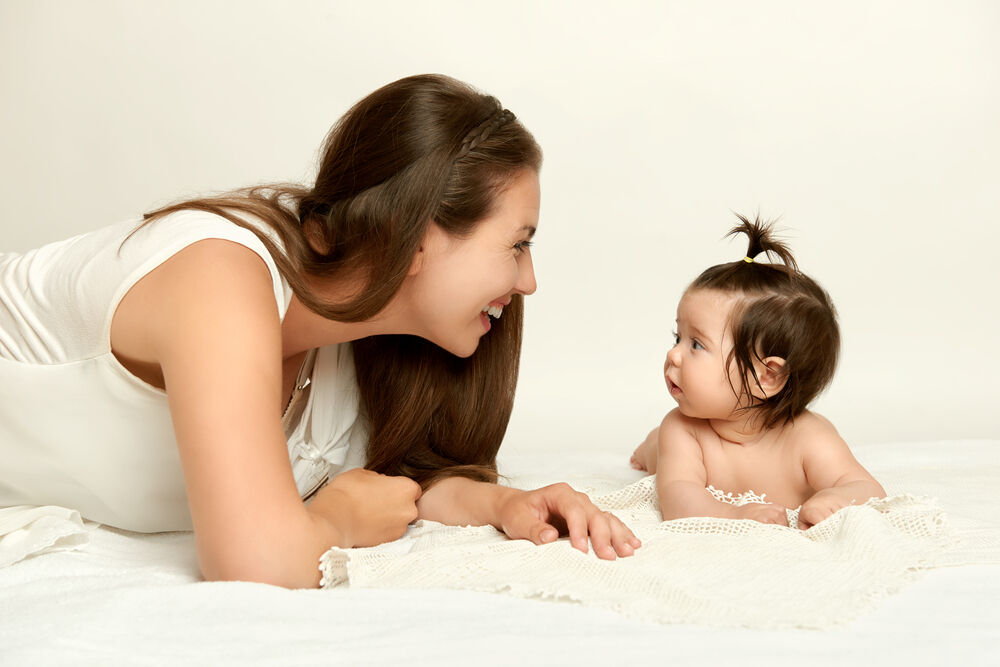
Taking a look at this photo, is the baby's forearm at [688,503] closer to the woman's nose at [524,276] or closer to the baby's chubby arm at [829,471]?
the baby's chubby arm at [829,471]

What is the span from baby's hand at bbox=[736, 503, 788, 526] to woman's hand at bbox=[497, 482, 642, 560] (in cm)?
28

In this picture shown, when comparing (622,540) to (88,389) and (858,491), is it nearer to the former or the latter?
(858,491)

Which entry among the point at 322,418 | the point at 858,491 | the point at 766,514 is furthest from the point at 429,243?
the point at 858,491

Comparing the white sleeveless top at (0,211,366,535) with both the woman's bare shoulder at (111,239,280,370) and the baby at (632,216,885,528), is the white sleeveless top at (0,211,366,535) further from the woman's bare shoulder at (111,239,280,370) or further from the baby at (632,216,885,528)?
the baby at (632,216,885,528)

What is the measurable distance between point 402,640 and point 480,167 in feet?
3.21

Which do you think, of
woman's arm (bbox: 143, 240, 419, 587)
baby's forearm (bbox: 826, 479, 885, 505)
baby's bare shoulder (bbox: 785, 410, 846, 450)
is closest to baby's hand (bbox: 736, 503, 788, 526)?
baby's forearm (bbox: 826, 479, 885, 505)

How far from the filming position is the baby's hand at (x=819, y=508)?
71.6 inches

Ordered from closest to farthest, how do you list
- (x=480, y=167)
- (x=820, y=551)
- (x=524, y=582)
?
(x=524, y=582)
(x=820, y=551)
(x=480, y=167)

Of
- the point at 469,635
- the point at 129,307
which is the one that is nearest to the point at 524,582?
the point at 469,635

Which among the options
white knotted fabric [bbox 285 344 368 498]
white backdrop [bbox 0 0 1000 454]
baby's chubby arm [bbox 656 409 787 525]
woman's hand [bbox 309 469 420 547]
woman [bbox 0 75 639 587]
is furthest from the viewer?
white backdrop [bbox 0 0 1000 454]

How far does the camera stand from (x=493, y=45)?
148 inches

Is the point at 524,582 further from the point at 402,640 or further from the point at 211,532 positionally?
the point at 211,532

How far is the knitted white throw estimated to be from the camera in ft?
4.64

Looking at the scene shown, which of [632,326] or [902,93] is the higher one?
[902,93]
